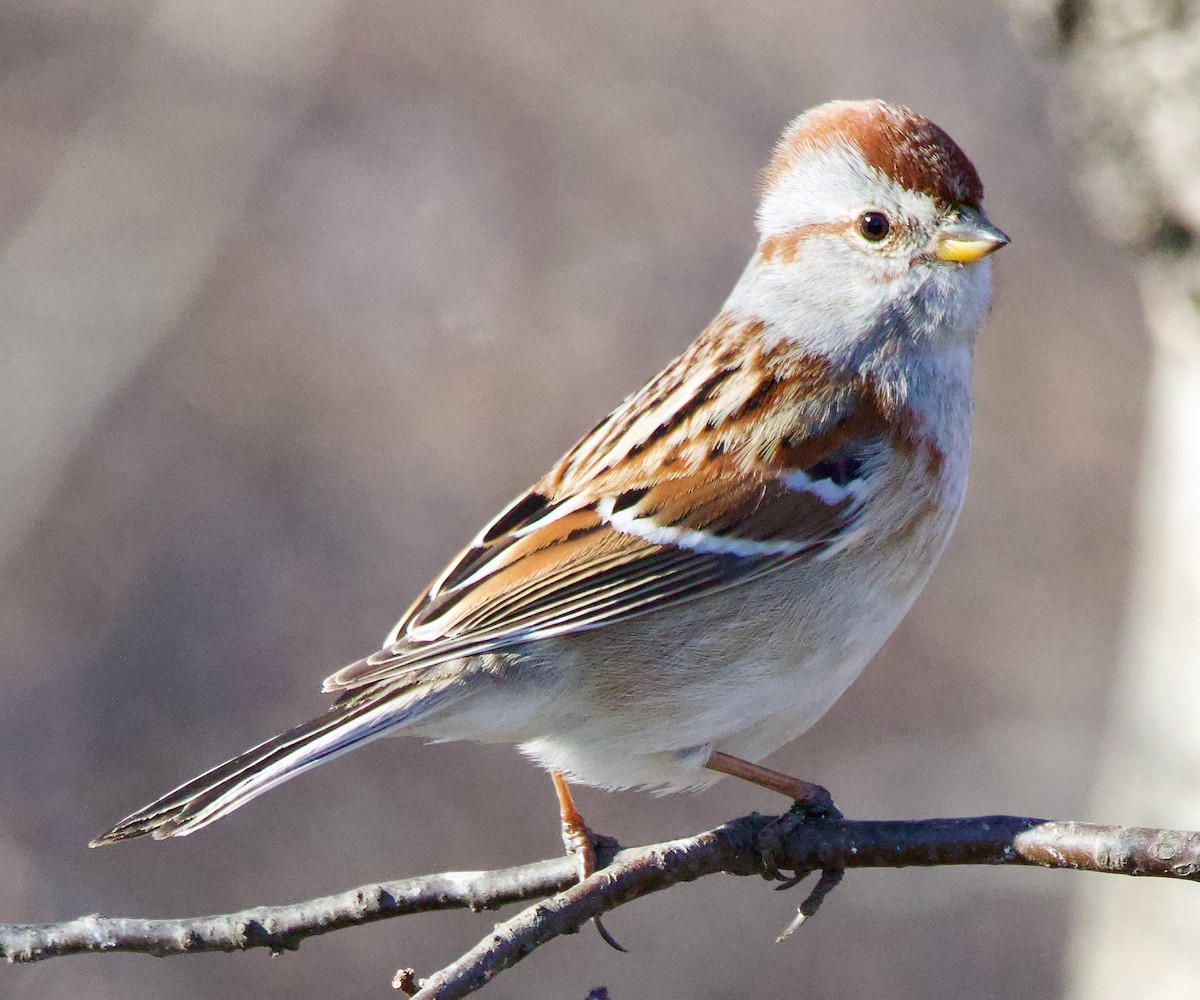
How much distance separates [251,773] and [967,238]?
1.65m

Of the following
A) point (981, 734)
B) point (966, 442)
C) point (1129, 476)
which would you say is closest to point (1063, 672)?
point (981, 734)

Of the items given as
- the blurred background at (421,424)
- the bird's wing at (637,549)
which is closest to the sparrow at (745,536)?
the bird's wing at (637,549)

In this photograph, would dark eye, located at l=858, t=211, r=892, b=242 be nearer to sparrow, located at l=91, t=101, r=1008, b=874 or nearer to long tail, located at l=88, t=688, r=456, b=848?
sparrow, located at l=91, t=101, r=1008, b=874

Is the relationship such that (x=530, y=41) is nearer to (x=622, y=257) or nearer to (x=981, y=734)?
(x=622, y=257)

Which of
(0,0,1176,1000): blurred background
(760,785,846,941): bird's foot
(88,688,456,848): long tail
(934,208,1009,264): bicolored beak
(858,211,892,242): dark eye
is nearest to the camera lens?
(88,688,456,848): long tail

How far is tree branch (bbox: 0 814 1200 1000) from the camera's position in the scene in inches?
85.1

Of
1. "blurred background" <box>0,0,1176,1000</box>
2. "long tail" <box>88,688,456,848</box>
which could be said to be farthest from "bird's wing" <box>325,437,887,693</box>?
"blurred background" <box>0,0,1176,1000</box>

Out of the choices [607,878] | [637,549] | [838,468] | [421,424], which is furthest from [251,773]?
[421,424]

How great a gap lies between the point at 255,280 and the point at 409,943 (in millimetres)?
3647

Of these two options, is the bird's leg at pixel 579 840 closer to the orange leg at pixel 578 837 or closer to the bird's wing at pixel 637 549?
the orange leg at pixel 578 837

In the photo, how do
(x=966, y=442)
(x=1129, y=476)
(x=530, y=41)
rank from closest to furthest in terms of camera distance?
1. (x=966, y=442)
2. (x=1129, y=476)
3. (x=530, y=41)

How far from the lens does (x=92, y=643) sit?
21.7ft

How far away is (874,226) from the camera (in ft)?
10.4

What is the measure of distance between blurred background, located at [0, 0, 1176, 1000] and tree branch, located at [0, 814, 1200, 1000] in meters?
2.91
